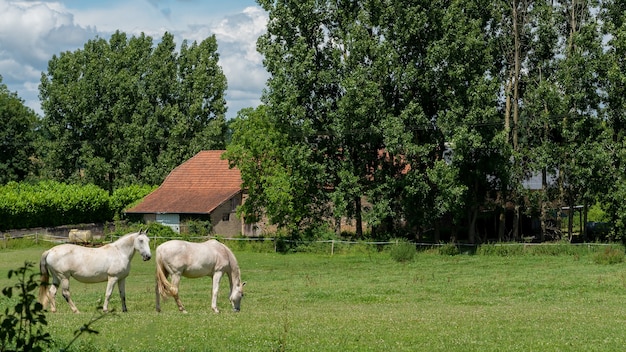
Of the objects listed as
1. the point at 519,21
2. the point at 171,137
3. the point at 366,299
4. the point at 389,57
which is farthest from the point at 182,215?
the point at 366,299

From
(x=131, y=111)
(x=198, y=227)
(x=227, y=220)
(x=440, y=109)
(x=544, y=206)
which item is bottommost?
(x=198, y=227)

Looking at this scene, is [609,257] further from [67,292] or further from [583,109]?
[67,292]

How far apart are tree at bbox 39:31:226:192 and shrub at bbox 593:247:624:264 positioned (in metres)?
43.9

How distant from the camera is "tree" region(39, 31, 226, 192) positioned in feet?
259

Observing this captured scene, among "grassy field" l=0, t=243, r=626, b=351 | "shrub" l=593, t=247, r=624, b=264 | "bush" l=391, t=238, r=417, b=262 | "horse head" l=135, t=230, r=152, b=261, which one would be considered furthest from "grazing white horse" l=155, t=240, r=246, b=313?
"shrub" l=593, t=247, r=624, b=264

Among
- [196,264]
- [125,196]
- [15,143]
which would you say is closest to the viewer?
[196,264]

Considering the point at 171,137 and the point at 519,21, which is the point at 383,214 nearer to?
the point at 519,21

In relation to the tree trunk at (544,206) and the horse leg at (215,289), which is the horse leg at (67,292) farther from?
the tree trunk at (544,206)

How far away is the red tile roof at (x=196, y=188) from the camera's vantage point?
63.6 m

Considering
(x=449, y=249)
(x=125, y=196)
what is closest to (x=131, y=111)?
(x=125, y=196)

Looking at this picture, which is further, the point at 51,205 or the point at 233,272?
the point at 51,205

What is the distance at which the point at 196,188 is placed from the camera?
6756cm

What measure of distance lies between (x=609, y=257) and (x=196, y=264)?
90.4 feet

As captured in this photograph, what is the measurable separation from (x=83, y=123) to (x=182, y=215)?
918 inches
